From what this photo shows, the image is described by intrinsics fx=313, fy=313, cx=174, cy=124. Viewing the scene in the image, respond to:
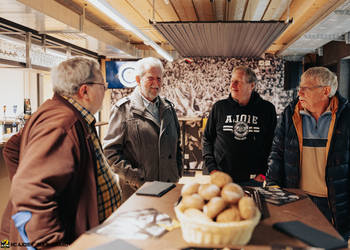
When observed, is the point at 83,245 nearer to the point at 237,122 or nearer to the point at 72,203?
the point at 72,203

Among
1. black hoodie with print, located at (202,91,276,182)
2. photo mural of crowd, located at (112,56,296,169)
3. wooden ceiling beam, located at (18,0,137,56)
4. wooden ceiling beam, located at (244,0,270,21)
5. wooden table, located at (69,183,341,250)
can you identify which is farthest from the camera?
photo mural of crowd, located at (112,56,296,169)

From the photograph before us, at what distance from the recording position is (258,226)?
1.32 meters

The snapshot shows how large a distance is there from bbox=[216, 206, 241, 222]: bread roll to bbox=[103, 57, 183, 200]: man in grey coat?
4.54ft

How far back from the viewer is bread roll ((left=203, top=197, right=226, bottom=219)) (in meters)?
1.09

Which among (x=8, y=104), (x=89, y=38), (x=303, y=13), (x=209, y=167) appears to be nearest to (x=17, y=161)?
(x=209, y=167)

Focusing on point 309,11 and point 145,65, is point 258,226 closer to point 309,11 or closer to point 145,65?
point 145,65

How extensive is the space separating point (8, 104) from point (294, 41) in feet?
23.8

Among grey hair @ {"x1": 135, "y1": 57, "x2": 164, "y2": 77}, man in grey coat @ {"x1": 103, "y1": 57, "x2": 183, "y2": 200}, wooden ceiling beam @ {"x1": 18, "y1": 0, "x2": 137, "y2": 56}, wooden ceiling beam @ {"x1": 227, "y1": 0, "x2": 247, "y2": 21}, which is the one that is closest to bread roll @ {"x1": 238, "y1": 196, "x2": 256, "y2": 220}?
man in grey coat @ {"x1": 103, "y1": 57, "x2": 183, "y2": 200}

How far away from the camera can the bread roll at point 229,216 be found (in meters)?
1.07

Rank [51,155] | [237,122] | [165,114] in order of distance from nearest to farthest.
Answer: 1. [51,155]
2. [165,114]
3. [237,122]

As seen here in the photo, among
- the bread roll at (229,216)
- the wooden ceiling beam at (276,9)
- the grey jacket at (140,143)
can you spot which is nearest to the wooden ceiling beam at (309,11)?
the wooden ceiling beam at (276,9)

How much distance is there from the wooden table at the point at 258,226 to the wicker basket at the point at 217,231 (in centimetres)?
5

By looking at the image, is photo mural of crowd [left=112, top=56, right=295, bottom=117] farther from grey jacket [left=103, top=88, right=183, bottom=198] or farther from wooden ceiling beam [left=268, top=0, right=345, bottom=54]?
grey jacket [left=103, top=88, right=183, bottom=198]

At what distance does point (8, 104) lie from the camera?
838cm
